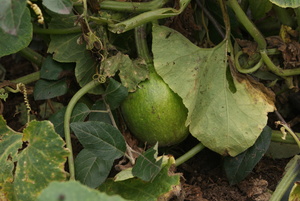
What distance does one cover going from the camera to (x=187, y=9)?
1.50 m

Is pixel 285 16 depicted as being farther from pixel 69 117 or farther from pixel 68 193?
pixel 68 193

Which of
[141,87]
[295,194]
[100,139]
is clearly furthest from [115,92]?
[295,194]

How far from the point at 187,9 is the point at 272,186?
22.8 inches

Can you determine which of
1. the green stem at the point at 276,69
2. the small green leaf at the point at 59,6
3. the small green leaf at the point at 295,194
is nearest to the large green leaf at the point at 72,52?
the small green leaf at the point at 59,6

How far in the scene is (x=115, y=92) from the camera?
52.3 inches

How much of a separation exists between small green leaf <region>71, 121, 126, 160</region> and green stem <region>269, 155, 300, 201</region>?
0.41 meters

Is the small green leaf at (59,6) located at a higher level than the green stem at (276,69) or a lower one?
higher

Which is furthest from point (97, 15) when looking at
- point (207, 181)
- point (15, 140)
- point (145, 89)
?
point (207, 181)

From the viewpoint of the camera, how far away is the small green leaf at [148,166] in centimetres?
116

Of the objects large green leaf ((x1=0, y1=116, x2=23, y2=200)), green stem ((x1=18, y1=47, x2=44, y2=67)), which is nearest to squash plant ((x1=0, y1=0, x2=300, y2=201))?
large green leaf ((x1=0, y1=116, x2=23, y2=200))

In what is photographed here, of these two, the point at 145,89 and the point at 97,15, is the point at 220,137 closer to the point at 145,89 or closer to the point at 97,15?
the point at 145,89

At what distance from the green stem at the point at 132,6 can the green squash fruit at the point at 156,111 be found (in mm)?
181

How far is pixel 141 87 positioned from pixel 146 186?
279mm

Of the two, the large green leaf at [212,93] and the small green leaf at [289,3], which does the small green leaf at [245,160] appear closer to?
the large green leaf at [212,93]
